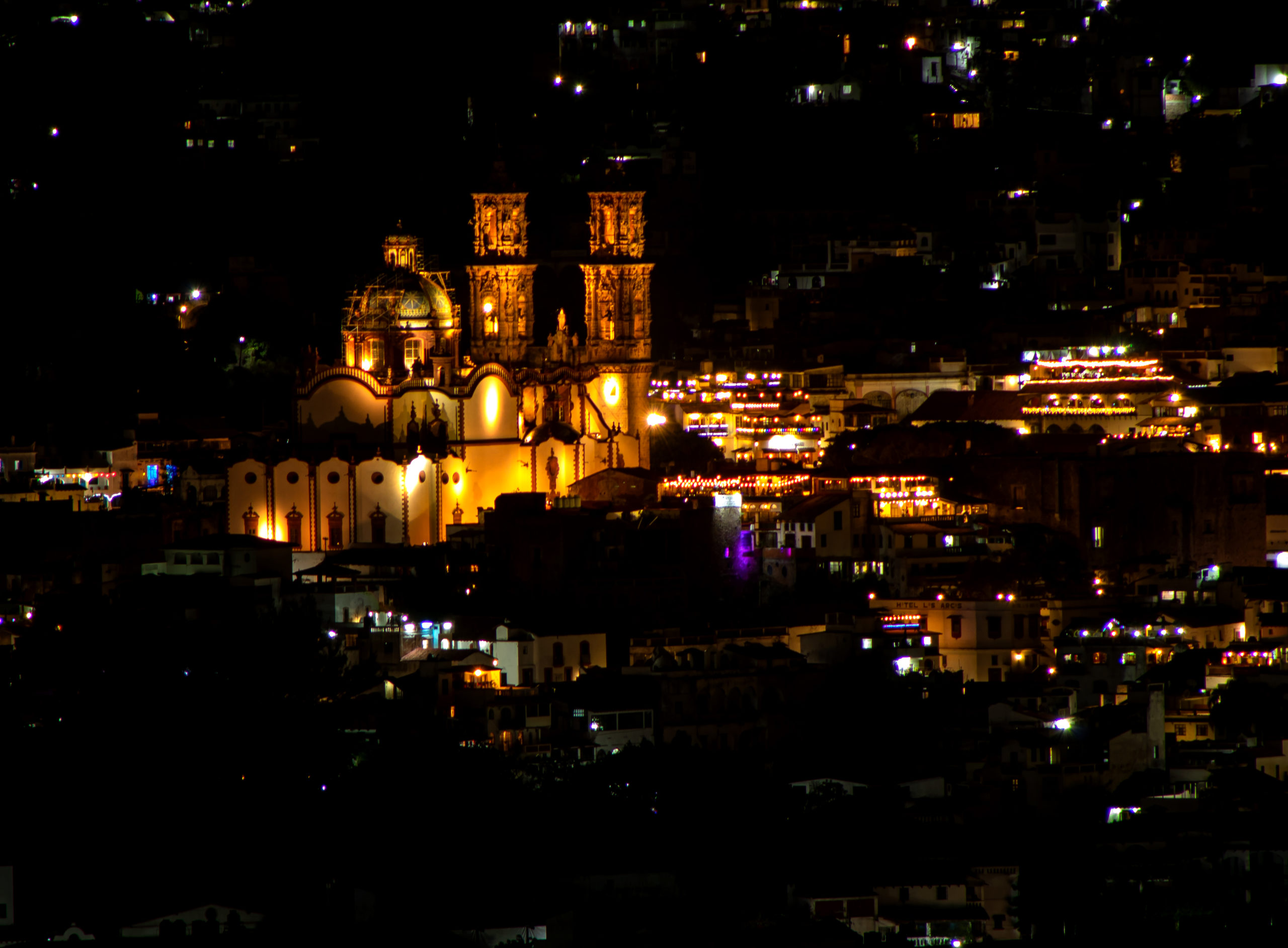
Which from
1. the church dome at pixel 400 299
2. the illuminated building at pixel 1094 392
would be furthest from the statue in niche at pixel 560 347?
the illuminated building at pixel 1094 392

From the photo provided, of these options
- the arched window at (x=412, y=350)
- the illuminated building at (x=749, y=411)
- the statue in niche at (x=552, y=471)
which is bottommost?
the statue in niche at (x=552, y=471)

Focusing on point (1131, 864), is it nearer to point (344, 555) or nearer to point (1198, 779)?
point (1198, 779)

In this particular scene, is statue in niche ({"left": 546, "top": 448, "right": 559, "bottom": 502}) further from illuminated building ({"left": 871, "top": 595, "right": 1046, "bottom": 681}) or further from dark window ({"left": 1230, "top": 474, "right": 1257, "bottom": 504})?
dark window ({"left": 1230, "top": 474, "right": 1257, "bottom": 504})

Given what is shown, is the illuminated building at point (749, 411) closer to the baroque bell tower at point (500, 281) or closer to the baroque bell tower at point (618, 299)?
the baroque bell tower at point (618, 299)

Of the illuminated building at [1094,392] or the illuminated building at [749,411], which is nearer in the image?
the illuminated building at [1094,392]

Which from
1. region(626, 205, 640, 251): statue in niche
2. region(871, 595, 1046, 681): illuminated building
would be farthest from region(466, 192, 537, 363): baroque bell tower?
region(871, 595, 1046, 681): illuminated building

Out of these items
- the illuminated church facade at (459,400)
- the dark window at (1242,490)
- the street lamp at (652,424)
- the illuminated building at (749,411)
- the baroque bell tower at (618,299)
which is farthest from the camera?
the illuminated building at (749,411)

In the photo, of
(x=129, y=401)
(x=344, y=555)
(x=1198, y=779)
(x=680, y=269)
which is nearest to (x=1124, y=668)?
(x=1198, y=779)

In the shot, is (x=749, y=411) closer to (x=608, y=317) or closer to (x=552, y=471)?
(x=608, y=317)
